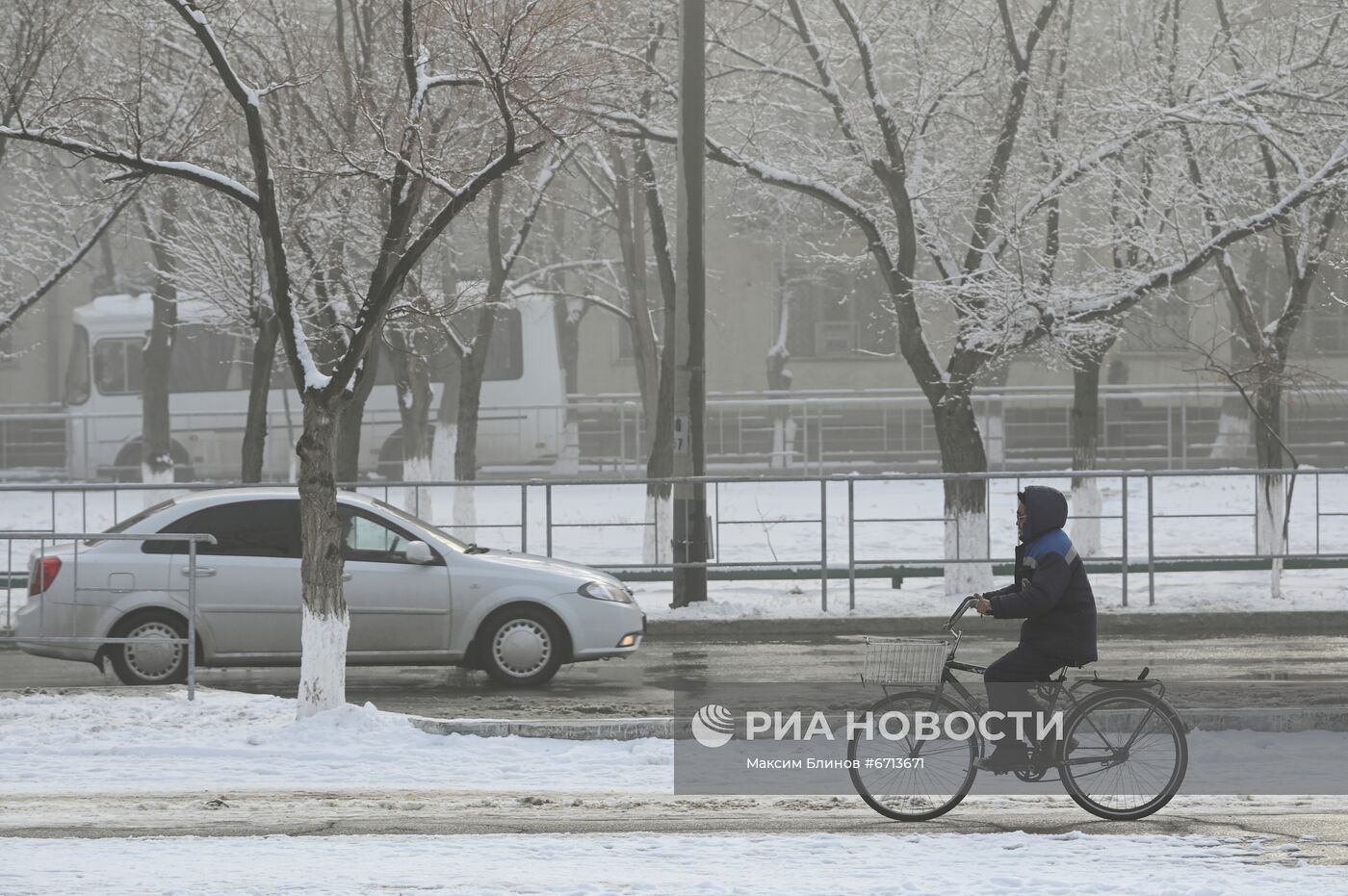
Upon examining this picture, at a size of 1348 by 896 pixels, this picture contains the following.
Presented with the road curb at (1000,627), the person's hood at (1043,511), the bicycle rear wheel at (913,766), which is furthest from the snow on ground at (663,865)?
the road curb at (1000,627)

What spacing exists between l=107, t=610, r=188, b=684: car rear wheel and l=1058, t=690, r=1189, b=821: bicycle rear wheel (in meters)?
7.32

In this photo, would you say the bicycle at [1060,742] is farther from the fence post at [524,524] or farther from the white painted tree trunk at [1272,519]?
the white painted tree trunk at [1272,519]

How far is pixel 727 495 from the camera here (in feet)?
57.5

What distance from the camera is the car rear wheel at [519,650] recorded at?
12.8 meters

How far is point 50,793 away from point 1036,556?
5.13 m

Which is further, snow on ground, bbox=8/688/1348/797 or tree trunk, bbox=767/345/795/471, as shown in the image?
tree trunk, bbox=767/345/795/471

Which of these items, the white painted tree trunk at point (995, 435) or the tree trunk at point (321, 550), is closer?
the tree trunk at point (321, 550)

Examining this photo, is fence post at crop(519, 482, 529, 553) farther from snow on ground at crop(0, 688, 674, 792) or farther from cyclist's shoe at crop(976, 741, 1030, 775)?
cyclist's shoe at crop(976, 741, 1030, 775)

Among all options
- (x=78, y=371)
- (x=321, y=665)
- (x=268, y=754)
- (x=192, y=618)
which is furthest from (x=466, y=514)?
(x=78, y=371)

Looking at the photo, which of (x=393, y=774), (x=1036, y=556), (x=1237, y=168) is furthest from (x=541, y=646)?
(x=1237, y=168)

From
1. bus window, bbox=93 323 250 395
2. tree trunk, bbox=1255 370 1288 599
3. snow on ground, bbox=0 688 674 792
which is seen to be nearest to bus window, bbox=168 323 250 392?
bus window, bbox=93 323 250 395

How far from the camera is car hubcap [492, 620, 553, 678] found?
12.8m

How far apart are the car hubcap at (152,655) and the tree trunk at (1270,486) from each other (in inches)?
444

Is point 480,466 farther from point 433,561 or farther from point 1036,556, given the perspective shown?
point 1036,556
